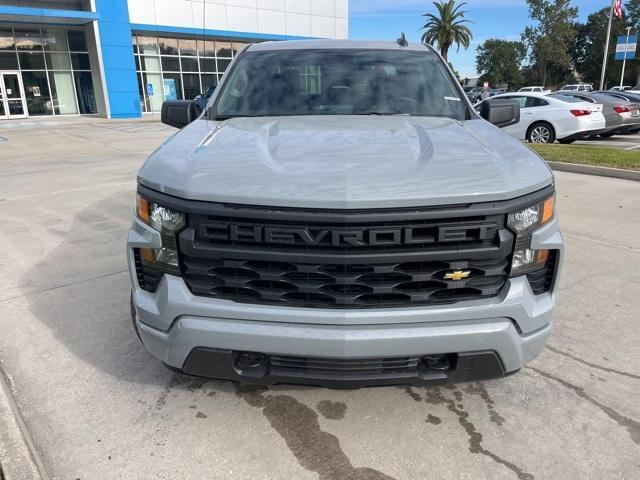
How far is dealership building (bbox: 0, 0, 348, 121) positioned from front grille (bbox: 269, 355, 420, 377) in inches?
1036

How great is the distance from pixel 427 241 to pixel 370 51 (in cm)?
230

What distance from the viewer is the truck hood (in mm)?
2094

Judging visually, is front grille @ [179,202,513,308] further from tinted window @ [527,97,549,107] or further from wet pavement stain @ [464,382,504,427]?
tinted window @ [527,97,549,107]

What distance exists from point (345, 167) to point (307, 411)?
136 centimetres

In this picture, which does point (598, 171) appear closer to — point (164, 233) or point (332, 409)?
point (332, 409)

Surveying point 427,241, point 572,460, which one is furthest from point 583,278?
point 427,241

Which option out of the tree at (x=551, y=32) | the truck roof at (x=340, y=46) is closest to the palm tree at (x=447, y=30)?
the tree at (x=551, y=32)

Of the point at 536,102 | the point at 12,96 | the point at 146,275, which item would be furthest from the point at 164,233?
the point at 12,96

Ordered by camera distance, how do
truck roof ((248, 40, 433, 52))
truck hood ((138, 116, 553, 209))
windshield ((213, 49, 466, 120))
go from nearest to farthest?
1. truck hood ((138, 116, 553, 209))
2. windshield ((213, 49, 466, 120))
3. truck roof ((248, 40, 433, 52))

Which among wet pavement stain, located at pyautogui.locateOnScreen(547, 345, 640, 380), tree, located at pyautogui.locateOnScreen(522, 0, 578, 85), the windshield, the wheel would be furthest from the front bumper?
tree, located at pyautogui.locateOnScreen(522, 0, 578, 85)

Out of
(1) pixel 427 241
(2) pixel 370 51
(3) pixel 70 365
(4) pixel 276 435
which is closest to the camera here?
(1) pixel 427 241

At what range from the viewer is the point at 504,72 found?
9025cm

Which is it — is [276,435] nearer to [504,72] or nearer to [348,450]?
[348,450]

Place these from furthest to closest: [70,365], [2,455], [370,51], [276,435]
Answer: [370,51] → [70,365] → [276,435] → [2,455]
